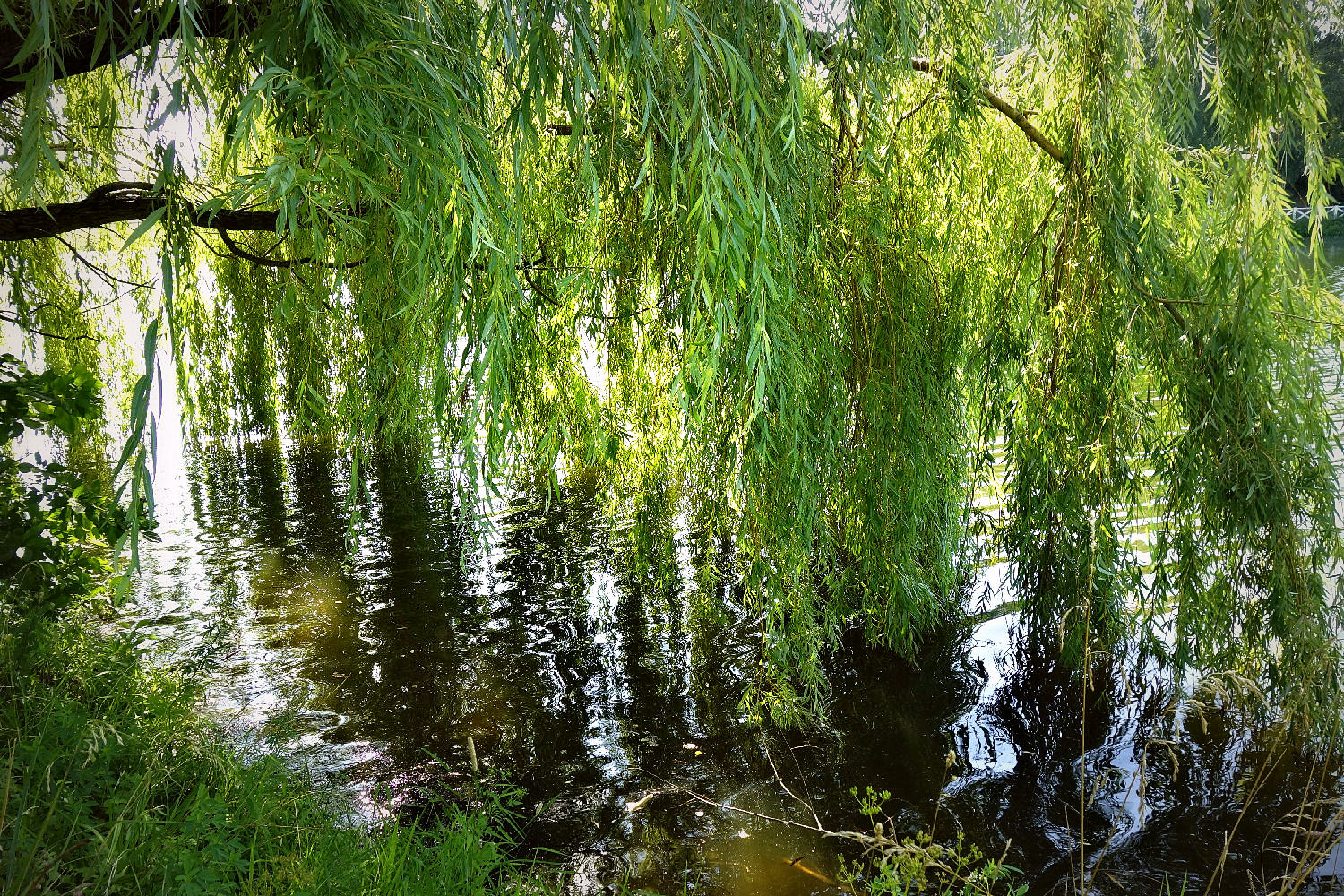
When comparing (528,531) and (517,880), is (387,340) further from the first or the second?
(528,531)

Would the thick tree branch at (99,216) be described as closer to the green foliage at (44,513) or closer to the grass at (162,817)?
the green foliage at (44,513)

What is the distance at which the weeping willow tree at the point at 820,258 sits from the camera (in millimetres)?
1801

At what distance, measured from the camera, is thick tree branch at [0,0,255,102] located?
4.69ft

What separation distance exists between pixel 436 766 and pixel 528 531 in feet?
10.9

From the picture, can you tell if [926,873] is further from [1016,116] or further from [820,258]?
[1016,116]

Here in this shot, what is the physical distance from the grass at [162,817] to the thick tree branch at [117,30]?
1222 mm

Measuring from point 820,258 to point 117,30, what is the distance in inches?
75.9

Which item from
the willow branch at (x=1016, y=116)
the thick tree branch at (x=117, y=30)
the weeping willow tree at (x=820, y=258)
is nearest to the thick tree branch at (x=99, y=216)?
the weeping willow tree at (x=820, y=258)

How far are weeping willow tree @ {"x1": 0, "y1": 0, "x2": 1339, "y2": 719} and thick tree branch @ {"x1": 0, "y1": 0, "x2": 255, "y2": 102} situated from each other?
0.03 m

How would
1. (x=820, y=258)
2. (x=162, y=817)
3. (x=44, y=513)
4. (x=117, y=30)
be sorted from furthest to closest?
(x=44, y=513) < (x=820, y=258) < (x=162, y=817) < (x=117, y=30)

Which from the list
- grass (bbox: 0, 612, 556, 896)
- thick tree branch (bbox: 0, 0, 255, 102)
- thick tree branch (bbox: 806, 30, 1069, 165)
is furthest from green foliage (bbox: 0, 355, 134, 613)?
thick tree branch (bbox: 806, 30, 1069, 165)

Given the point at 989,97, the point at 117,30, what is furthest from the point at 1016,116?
the point at 117,30

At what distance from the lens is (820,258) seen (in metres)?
2.83

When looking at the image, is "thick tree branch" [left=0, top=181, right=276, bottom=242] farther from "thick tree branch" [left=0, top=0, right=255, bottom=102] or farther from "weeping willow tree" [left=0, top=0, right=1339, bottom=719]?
"thick tree branch" [left=0, top=0, right=255, bottom=102]
